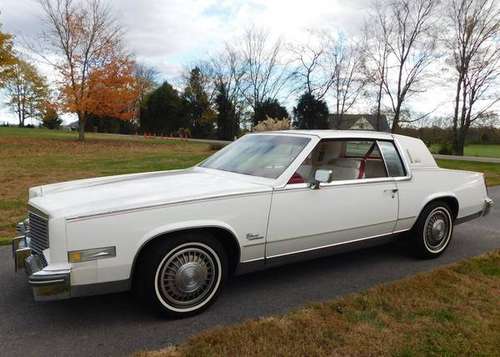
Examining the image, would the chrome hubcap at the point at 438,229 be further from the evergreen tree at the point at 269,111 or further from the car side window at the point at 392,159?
the evergreen tree at the point at 269,111

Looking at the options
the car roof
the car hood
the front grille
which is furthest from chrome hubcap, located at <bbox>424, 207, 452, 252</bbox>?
the front grille

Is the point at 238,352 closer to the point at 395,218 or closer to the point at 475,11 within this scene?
the point at 395,218

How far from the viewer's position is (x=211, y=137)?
173 ft

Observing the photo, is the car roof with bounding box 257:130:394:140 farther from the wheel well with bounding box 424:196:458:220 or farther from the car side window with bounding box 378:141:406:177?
the wheel well with bounding box 424:196:458:220

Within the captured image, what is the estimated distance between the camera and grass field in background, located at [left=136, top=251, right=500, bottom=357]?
2.89 meters

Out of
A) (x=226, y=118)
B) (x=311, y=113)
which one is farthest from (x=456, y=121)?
(x=226, y=118)

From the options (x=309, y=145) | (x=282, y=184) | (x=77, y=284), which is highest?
(x=309, y=145)

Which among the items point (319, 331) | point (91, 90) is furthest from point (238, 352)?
point (91, 90)

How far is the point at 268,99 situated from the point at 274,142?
158 ft

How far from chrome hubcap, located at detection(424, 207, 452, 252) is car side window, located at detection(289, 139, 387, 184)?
3.15 ft

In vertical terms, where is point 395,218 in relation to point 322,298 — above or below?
above

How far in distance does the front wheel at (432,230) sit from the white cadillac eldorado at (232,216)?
1cm

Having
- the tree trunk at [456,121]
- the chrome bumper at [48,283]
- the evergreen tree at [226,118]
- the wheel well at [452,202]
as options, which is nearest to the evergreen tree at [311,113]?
the evergreen tree at [226,118]

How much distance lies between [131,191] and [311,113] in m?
41.2
